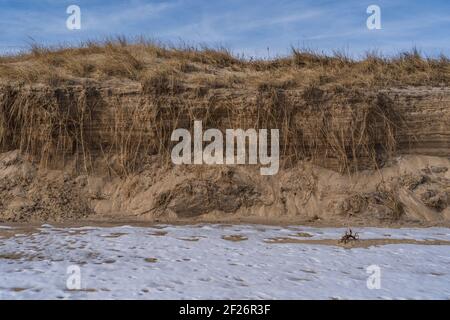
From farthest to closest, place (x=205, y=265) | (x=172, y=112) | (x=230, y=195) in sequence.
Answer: (x=172, y=112), (x=230, y=195), (x=205, y=265)

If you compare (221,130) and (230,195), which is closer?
(230,195)

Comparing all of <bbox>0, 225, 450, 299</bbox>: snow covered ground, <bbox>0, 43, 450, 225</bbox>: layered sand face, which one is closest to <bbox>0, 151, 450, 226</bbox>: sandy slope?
<bbox>0, 43, 450, 225</bbox>: layered sand face

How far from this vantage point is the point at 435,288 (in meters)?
5.13

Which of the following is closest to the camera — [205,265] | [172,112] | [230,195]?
[205,265]

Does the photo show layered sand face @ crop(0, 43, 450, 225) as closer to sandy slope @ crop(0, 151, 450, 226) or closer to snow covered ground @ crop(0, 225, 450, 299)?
sandy slope @ crop(0, 151, 450, 226)

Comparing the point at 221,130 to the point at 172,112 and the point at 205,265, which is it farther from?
the point at 205,265

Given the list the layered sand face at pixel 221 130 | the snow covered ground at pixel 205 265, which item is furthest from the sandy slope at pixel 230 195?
the snow covered ground at pixel 205 265

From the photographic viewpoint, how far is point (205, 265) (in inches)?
229

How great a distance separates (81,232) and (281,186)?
143 inches

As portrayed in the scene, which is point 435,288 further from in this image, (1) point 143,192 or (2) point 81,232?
(1) point 143,192

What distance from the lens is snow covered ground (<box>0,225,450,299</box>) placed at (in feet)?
16.1

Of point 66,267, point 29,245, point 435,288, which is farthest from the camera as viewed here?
point 29,245

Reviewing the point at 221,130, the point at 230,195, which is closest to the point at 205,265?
the point at 230,195

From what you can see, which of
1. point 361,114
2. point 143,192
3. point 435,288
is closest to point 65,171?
point 143,192
